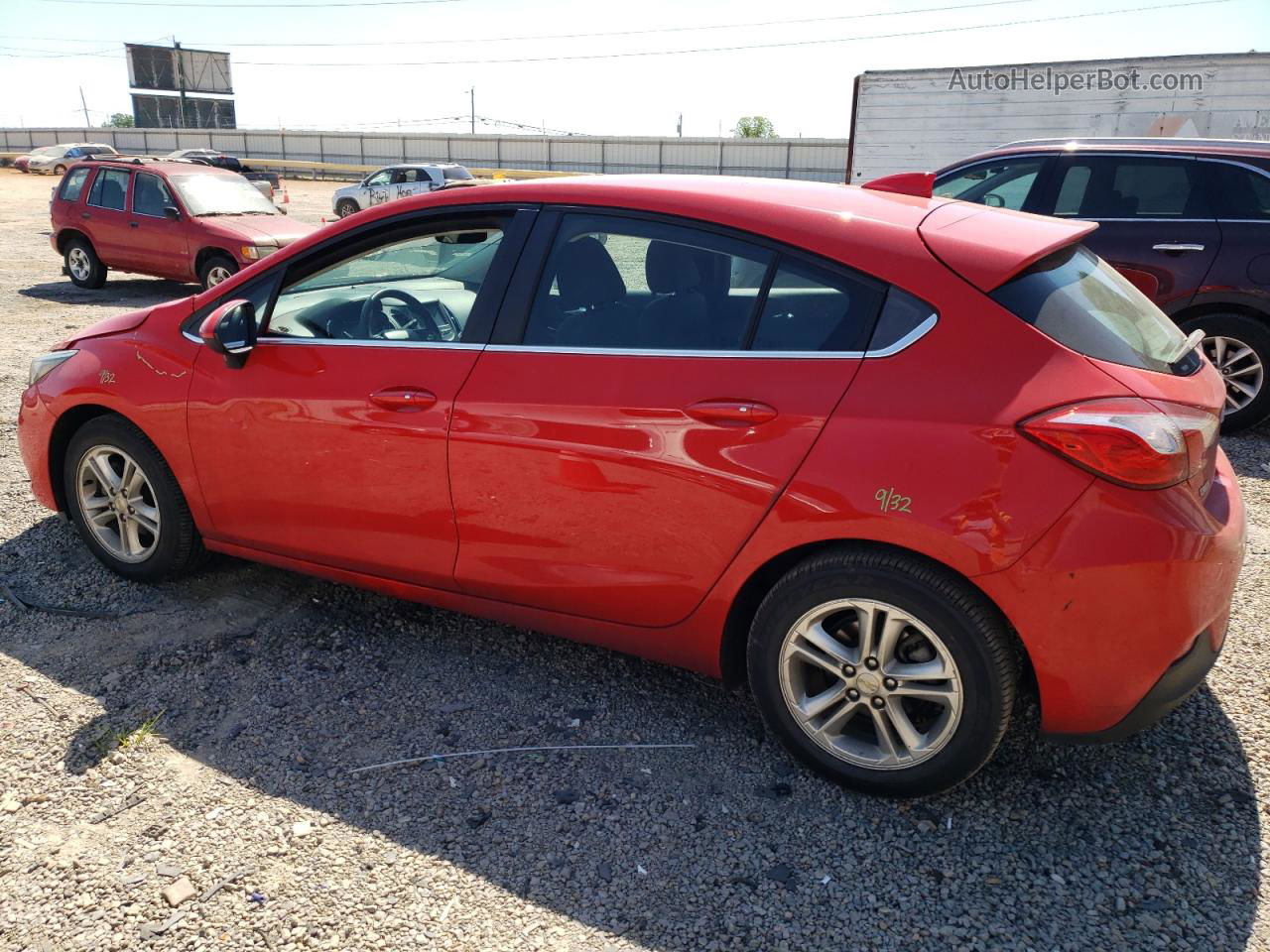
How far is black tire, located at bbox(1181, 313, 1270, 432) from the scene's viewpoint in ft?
21.2

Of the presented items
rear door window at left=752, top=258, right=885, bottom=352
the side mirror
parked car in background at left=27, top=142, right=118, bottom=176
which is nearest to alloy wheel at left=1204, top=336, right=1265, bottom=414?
rear door window at left=752, top=258, right=885, bottom=352

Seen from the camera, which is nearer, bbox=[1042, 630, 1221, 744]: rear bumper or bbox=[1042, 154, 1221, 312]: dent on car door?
bbox=[1042, 630, 1221, 744]: rear bumper

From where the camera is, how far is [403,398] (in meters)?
3.21

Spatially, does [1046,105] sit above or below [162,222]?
above

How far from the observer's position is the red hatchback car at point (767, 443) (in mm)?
2457

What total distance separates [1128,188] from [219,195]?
11163mm

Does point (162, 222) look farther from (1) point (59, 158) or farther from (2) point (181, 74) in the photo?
(2) point (181, 74)

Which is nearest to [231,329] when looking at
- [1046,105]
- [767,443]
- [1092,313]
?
[767,443]

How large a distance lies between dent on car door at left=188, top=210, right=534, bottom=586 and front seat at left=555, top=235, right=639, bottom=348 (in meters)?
0.20

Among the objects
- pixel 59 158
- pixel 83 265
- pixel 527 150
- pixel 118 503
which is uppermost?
pixel 118 503

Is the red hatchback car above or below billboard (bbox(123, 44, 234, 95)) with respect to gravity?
below

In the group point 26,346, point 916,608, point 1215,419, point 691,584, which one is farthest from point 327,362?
point 26,346

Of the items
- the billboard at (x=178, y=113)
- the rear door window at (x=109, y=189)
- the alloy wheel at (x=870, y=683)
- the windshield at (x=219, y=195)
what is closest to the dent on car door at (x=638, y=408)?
the alloy wheel at (x=870, y=683)

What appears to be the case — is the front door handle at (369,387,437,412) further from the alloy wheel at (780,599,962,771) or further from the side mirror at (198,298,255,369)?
the alloy wheel at (780,599,962,771)
